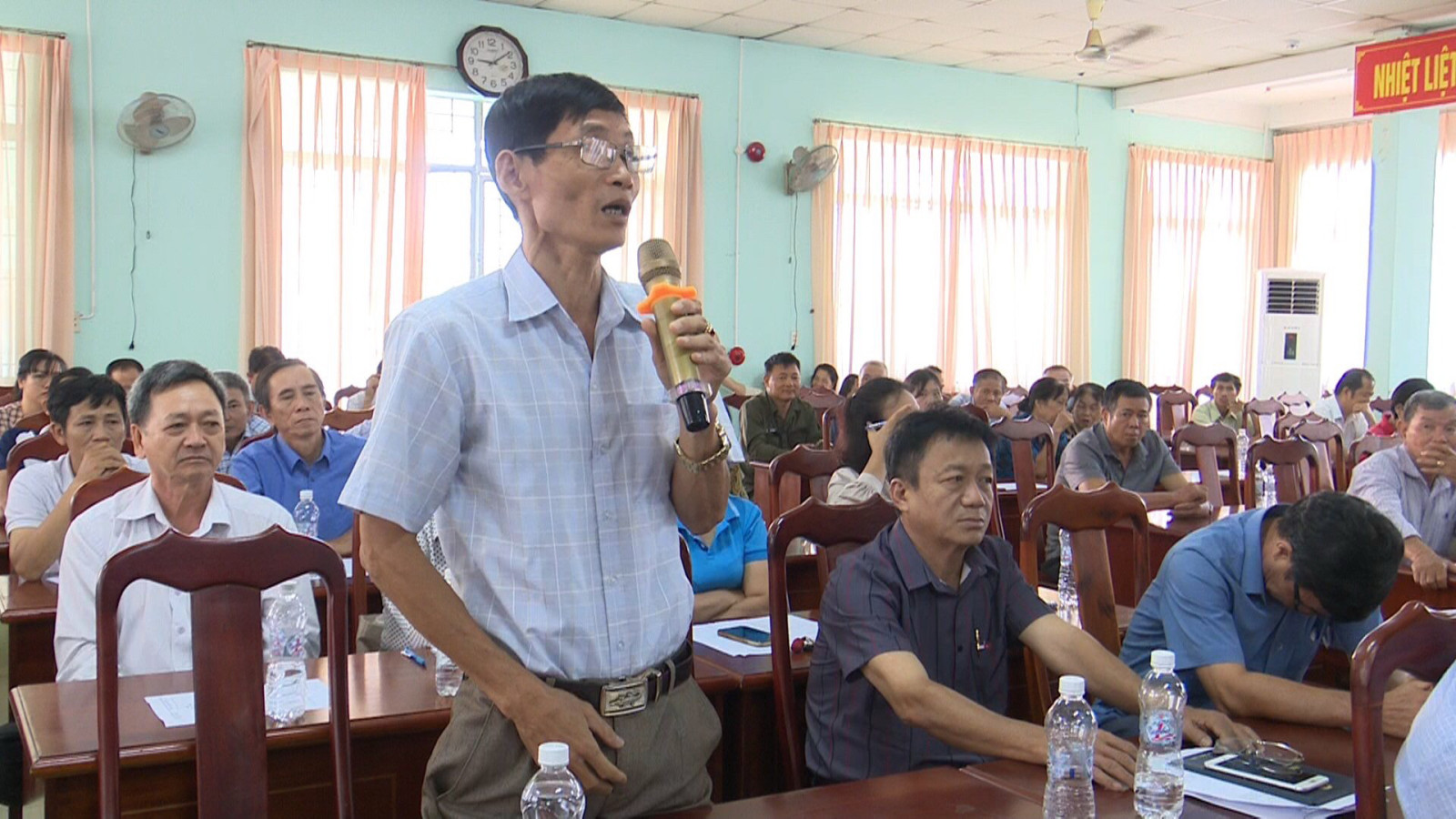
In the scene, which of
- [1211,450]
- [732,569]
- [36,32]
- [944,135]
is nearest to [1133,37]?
[944,135]

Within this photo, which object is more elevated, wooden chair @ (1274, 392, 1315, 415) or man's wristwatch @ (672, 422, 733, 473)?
man's wristwatch @ (672, 422, 733, 473)

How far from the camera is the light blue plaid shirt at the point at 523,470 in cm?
144

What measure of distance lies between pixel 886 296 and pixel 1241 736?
839 centimetres

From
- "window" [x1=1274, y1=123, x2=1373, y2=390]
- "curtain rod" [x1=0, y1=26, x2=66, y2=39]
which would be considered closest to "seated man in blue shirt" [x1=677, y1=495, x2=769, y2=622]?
"curtain rod" [x1=0, y1=26, x2=66, y2=39]

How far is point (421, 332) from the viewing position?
146 centimetres

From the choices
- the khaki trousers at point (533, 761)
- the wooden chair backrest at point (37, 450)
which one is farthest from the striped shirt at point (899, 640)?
the wooden chair backrest at point (37, 450)

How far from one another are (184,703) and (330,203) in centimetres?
629

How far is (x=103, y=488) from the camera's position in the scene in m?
→ 3.10

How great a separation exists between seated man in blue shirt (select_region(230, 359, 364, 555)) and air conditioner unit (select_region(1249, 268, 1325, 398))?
386 inches

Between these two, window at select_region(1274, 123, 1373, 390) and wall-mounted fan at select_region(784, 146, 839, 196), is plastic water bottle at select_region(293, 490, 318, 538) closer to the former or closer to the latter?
wall-mounted fan at select_region(784, 146, 839, 196)

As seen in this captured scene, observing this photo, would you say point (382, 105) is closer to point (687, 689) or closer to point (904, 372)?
point (904, 372)

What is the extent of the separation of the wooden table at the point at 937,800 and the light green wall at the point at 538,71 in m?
6.84

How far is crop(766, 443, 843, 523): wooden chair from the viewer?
4.10 meters

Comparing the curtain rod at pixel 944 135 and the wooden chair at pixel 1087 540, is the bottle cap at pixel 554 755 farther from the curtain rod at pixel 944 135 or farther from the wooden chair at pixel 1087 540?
the curtain rod at pixel 944 135
